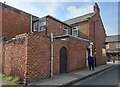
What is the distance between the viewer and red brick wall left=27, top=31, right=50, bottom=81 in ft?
29.5

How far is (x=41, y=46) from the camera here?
32.7 ft

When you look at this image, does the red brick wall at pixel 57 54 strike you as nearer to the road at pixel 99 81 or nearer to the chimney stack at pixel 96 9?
the road at pixel 99 81

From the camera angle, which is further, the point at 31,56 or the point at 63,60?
the point at 63,60

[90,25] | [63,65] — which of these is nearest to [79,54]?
[63,65]

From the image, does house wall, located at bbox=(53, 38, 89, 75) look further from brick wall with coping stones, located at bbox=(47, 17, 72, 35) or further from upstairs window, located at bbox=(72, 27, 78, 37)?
upstairs window, located at bbox=(72, 27, 78, 37)

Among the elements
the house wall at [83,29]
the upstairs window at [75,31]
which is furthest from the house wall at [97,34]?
the upstairs window at [75,31]

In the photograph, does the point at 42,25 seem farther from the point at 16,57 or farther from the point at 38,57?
the point at 38,57

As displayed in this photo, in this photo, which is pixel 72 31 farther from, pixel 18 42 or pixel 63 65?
pixel 18 42

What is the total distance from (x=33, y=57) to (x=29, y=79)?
55.7 inches

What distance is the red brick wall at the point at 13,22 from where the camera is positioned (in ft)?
53.6

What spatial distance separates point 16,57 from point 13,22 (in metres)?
8.67

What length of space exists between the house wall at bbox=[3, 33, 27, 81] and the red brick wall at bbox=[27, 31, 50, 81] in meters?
0.35

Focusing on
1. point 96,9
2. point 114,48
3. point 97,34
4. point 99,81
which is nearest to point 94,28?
point 97,34

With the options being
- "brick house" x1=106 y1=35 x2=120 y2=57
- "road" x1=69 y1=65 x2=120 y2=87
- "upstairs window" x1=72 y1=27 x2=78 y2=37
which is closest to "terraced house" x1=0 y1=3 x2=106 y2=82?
"upstairs window" x1=72 y1=27 x2=78 y2=37
